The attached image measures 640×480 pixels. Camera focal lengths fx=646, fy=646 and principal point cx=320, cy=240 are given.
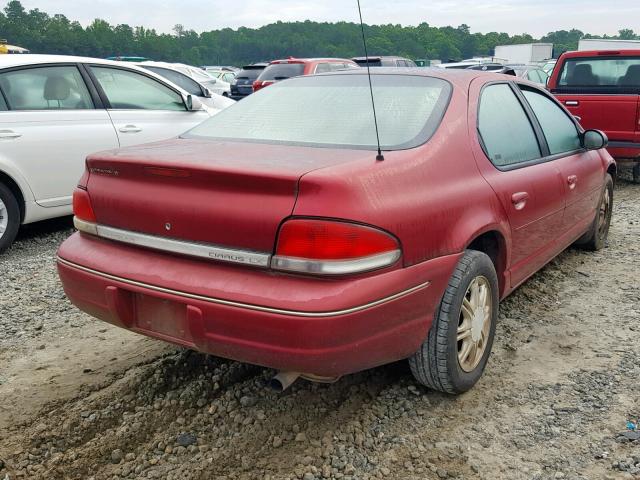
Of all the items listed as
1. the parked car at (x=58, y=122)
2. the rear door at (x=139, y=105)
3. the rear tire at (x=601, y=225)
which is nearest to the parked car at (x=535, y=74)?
the rear tire at (x=601, y=225)

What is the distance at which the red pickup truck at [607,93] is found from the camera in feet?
25.5

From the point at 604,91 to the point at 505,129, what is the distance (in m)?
5.57

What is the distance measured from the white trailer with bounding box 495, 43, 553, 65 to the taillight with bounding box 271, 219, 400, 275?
3955 cm

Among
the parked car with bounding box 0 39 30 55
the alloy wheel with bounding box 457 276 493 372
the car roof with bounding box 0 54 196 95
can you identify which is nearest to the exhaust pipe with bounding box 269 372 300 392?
the alloy wheel with bounding box 457 276 493 372

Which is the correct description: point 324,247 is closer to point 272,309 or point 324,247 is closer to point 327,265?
point 327,265

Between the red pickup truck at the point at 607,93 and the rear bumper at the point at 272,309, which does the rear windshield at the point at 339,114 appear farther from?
→ the red pickup truck at the point at 607,93

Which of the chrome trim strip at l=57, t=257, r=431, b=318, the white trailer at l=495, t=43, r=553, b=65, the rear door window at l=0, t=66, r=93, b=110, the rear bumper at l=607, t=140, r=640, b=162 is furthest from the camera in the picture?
the white trailer at l=495, t=43, r=553, b=65

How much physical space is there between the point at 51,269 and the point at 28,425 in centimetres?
227

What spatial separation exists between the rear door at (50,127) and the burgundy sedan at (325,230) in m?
2.50

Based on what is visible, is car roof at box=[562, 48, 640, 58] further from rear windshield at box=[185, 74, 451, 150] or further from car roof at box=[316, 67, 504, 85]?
rear windshield at box=[185, 74, 451, 150]

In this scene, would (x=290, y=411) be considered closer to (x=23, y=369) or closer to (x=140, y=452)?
(x=140, y=452)

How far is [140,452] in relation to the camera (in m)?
2.60

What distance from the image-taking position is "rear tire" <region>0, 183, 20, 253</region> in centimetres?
512

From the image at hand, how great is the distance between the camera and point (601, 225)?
525 cm
